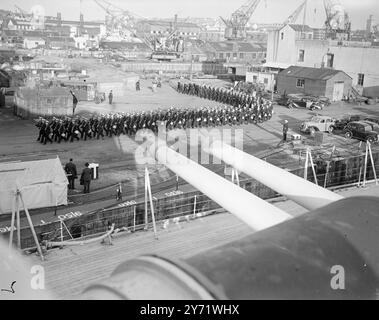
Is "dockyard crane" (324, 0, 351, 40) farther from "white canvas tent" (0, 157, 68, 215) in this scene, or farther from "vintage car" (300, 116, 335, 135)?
"white canvas tent" (0, 157, 68, 215)

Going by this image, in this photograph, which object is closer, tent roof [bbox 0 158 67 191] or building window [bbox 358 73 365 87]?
tent roof [bbox 0 158 67 191]

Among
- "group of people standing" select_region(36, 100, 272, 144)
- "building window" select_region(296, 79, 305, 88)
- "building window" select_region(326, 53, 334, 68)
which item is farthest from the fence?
"building window" select_region(326, 53, 334, 68)

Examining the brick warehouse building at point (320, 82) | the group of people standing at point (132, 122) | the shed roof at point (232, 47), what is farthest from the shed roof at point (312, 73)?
the shed roof at point (232, 47)

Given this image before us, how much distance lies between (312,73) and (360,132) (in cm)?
1663

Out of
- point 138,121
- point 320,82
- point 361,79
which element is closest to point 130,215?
point 138,121

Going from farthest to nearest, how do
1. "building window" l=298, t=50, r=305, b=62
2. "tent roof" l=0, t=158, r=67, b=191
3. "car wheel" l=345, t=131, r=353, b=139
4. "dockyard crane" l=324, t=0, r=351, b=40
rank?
"dockyard crane" l=324, t=0, r=351, b=40
"building window" l=298, t=50, r=305, b=62
"car wheel" l=345, t=131, r=353, b=139
"tent roof" l=0, t=158, r=67, b=191

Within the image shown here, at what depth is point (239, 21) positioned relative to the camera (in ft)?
359

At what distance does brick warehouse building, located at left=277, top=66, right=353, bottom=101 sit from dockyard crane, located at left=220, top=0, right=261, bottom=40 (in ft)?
231

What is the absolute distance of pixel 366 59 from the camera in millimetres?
38812

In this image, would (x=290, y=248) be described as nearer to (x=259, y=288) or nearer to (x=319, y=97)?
(x=259, y=288)

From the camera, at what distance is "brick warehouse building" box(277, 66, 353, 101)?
3659 cm

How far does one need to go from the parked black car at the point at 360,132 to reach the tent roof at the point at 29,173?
15367mm

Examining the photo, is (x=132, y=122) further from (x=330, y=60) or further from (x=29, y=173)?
(x=330, y=60)

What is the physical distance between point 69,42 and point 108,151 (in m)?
89.3
